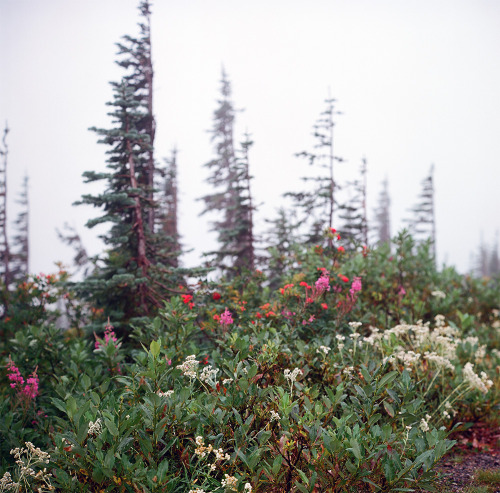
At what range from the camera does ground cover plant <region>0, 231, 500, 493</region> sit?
2307mm

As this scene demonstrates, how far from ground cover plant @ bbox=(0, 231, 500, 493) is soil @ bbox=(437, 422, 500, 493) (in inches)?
8.0

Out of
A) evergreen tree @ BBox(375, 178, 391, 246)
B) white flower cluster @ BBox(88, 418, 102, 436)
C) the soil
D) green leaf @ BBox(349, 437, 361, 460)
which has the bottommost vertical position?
the soil

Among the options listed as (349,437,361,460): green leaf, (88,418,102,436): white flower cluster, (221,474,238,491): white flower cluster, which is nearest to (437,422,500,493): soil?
(349,437,361,460): green leaf

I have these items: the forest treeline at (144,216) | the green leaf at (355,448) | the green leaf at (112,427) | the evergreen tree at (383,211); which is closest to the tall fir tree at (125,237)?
the forest treeline at (144,216)

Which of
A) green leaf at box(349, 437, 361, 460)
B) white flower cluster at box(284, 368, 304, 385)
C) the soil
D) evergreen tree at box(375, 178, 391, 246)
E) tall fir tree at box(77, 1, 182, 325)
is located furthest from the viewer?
evergreen tree at box(375, 178, 391, 246)

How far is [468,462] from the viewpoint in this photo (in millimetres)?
3654

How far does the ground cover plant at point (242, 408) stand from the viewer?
7.57 feet

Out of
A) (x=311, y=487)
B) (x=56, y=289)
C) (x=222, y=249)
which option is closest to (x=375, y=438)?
(x=311, y=487)

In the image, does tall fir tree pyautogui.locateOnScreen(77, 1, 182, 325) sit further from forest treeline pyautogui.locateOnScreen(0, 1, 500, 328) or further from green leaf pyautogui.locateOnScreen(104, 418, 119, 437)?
green leaf pyautogui.locateOnScreen(104, 418, 119, 437)

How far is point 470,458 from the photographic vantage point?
3.76 metres

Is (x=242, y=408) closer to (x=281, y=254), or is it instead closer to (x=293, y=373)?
(x=293, y=373)

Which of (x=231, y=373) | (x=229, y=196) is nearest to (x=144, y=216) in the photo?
(x=231, y=373)

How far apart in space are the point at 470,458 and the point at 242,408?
9.61 ft

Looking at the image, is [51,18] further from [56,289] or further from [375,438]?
[375,438]
